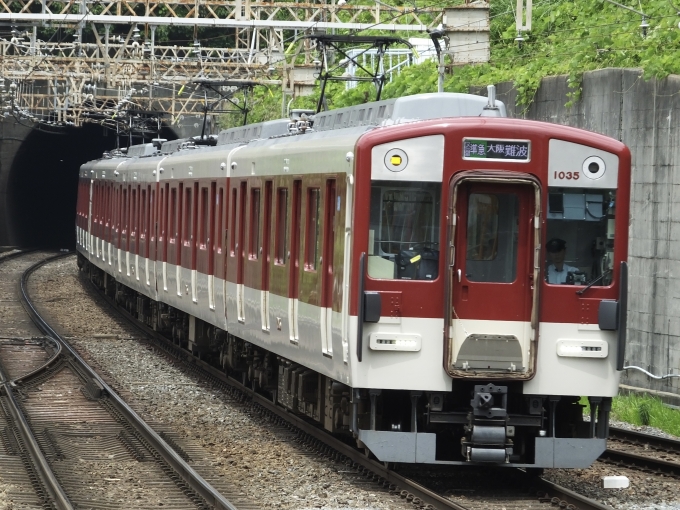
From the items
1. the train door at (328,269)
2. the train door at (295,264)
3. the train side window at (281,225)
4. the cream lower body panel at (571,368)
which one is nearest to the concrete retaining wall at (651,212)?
the train side window at (281,225)

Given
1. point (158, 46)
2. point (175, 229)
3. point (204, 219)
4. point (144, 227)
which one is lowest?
point (144, 227)

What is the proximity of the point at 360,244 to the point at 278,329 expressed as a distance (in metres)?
2.99

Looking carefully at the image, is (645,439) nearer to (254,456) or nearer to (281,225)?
(254,456)

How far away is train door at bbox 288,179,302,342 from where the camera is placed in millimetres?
11703

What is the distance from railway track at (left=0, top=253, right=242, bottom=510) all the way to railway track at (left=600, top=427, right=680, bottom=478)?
3327mm

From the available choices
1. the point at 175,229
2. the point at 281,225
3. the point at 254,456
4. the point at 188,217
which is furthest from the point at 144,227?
the point at 254,456

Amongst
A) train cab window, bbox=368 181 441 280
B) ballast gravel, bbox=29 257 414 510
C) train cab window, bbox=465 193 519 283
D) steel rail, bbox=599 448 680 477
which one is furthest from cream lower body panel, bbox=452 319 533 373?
steel rail, bbox=599 448 680 477

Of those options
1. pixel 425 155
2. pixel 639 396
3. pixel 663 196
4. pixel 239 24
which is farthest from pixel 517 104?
pixel 425 155

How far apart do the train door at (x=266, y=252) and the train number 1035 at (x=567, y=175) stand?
148 inches

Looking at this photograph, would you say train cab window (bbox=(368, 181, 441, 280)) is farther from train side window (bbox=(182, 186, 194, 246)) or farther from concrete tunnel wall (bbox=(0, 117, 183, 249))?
concrete tunnel wall (bbox=(0, 117, 183, 249))

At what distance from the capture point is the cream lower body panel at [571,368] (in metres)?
9.62

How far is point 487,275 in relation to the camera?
967 cm

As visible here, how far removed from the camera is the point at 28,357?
1916cm

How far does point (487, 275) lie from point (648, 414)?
4737 millimetres
